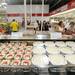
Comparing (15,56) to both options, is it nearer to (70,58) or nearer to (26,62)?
(26,62)

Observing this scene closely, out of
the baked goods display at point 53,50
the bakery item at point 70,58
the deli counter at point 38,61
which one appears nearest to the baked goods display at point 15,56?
the deli counter at point 38,61

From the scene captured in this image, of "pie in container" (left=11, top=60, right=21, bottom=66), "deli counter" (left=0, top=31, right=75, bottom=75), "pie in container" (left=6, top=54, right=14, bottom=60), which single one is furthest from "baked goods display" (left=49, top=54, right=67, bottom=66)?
"pie in container" (left=6, top=54, right=14, bottom=60)

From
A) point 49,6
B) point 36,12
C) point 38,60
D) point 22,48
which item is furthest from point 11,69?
point 49,6

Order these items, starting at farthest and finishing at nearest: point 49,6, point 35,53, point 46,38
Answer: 1. point 49,6
2. point 46,38
3. point 35,53

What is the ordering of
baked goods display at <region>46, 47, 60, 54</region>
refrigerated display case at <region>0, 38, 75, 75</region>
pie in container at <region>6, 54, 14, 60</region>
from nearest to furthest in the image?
refrigerated display case at <region>0, 38, 75, 75</region>, pie in container at <region>6, 54, 14, 60</region>, baked goods display at <region>46, 47, 60, 54</region>

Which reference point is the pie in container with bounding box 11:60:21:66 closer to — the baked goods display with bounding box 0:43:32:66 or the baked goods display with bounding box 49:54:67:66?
the baked goods display with bounding box 0:43:32:66

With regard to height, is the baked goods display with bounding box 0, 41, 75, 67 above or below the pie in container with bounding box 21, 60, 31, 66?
above

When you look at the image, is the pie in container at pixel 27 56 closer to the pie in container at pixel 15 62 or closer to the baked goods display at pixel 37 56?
the baked goods display at pixel 37 56

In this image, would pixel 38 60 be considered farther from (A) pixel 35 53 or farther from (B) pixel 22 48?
(B) pixel 22 48

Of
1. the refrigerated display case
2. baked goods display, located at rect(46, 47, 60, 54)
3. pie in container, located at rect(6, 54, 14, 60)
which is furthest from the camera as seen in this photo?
baked goods display, located at rect(46, 47, 60, 54)

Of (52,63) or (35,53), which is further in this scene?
(35,53)

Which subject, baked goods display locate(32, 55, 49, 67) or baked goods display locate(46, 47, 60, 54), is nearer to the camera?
baked goods display locate(32, 55, 49, 67)

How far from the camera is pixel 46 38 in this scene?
3.16m

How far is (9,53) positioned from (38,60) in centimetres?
48
